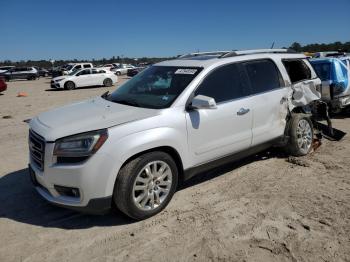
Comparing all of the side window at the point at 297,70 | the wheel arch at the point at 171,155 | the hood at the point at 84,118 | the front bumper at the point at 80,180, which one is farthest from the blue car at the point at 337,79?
the front bumper at the point at 80,180

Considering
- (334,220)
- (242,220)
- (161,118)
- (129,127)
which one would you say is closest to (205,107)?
(161,118)

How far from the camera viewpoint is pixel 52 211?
4.31 meters

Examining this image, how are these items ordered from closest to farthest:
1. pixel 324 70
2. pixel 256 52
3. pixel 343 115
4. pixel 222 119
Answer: pixel 222 119
pixel 256 52
pixel 324 70
pixel 343 115

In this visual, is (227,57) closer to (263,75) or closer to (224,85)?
(224,85)

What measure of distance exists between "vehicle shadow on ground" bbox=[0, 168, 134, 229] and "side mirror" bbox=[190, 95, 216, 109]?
60.2 inches

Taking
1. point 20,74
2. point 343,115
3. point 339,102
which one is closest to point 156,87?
point 339,102

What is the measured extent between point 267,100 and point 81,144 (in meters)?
2.89

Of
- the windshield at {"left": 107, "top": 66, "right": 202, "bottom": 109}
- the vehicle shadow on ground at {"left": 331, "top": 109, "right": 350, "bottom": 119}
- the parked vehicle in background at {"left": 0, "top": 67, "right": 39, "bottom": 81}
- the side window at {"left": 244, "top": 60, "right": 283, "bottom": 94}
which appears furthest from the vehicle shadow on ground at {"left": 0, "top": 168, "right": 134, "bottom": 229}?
the parked vehicle in background at {"left": 0, "top": 67, "right": 39, "bottom": 81}

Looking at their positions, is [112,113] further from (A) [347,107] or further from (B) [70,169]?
(A) [347,107]

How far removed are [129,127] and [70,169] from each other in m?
0.74

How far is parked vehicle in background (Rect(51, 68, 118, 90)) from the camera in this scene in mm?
24672

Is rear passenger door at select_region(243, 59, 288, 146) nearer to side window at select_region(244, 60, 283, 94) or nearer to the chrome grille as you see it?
side window at select_region(244, 60, 283, 94)

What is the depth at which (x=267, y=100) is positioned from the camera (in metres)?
5.25

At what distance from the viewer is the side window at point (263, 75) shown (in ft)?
17.0
